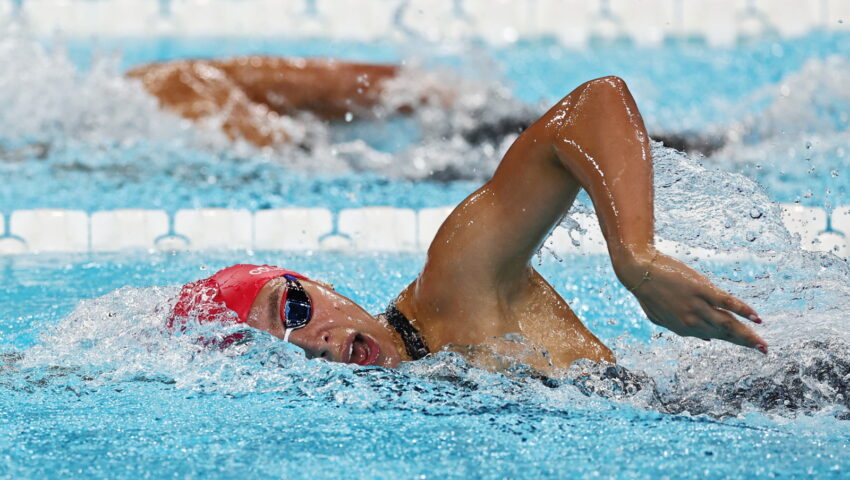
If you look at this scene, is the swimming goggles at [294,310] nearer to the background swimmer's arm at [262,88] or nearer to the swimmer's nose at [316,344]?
the swimmer's nose at [316,344]

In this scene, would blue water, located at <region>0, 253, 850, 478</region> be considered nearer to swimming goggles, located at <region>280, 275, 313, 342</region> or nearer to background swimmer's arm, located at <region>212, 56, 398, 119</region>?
swimming goggles, located at <region>280, 275, 313, 342</region>

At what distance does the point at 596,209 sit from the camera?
1517mm

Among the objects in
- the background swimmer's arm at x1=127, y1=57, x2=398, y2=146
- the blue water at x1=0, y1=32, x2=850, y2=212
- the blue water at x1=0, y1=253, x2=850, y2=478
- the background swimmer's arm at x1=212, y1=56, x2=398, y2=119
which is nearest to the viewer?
the blue water at x1=0, y1=253, x2=850, y2=478

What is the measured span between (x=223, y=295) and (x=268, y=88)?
10.4ft

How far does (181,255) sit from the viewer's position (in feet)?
11.0

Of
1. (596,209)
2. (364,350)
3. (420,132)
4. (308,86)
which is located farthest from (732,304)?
(308,86)

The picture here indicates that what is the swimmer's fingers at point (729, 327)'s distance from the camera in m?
1.31

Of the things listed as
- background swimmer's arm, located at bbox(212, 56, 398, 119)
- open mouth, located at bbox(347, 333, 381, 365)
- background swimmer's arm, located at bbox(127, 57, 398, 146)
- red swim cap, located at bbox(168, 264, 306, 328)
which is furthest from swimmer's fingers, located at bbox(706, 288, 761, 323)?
background swimmer's arm, located at bbox(212, 56, 398, 119)

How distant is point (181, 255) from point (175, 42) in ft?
10.7

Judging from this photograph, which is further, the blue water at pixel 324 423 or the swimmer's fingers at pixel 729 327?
the blue water at pixel 324 423

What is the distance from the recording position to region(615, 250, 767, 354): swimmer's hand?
130 centimetres

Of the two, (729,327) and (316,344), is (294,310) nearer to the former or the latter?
(316,344)

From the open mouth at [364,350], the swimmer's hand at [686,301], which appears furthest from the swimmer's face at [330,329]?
the swimmer's hand at [686,301]

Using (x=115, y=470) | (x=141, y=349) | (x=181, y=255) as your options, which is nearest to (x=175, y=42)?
(x=181, y=255)
